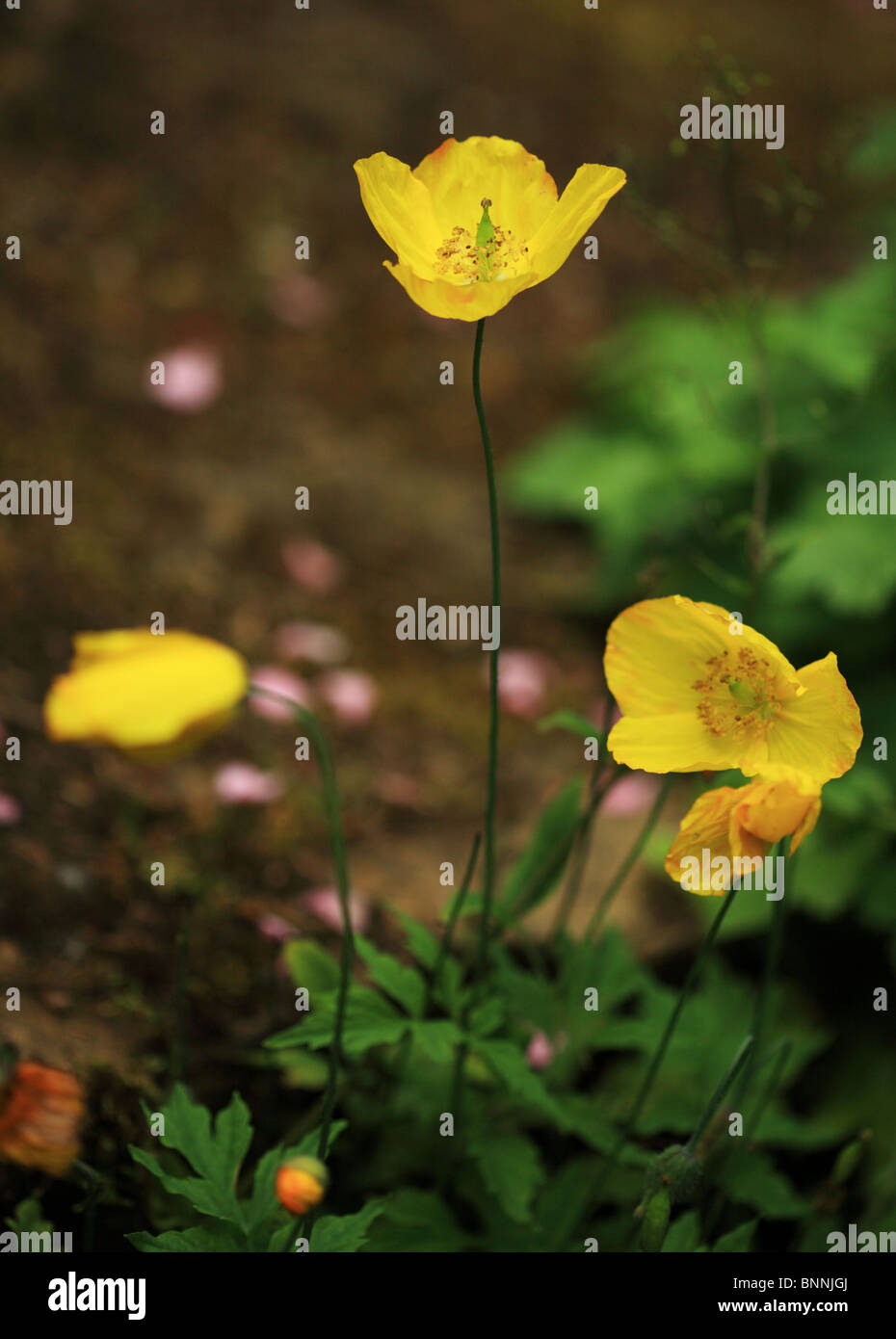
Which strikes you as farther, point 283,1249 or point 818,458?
point 818,458

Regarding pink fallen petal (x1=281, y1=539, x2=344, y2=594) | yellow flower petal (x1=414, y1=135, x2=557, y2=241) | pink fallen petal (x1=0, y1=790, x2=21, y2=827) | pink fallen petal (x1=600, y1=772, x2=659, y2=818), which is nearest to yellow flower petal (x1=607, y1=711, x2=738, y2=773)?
yellow flower petal (x1=414, y1=135, x2=557, y2=241)

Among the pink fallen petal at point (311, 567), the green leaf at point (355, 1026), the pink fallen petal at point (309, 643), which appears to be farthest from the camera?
the pink fallen petal at point (311, 567)

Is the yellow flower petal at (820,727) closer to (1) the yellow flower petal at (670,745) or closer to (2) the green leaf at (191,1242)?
(1) the yellow flower petal at (670,745)

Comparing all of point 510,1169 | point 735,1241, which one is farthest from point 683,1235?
point 510,1169

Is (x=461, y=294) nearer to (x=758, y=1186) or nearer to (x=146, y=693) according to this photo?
(x=146, y=693)

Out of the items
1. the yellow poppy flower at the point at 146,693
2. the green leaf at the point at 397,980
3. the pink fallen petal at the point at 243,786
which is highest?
the yellow poppy flower at the point at 146,693

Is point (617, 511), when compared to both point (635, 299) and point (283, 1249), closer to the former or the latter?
point (635, 299)

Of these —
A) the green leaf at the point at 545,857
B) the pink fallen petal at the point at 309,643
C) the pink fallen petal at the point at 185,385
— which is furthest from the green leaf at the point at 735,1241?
the pink fallen petal at the point at 185,385
